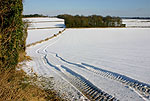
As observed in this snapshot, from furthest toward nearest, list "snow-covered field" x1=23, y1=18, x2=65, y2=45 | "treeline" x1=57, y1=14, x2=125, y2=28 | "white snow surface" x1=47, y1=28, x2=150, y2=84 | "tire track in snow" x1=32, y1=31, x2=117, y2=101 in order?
"treeline" x1=57, y1=14, x2=125, y2=28 < "snow-covered field" x1=23, y1=18, x2=65, y2=45 < "white snow surface" x1=47, y1=28, x2=150, y2=84 < "tire track in snow" x1=32, y1=31, x2=117, y2=101

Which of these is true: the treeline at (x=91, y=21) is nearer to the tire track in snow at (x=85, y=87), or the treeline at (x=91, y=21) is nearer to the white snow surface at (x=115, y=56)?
the white snow surface at (x=115, y=56)

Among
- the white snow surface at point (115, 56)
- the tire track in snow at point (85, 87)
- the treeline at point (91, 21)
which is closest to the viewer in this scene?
the tire track in snow at point (85, 87)

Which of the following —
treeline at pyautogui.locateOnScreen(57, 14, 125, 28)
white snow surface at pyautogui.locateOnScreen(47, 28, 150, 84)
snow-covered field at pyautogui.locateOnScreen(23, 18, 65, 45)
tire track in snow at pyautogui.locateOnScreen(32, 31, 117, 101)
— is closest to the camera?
tire track in snow at pyautogui.locateOnScreen(32, 31, 117, 101)

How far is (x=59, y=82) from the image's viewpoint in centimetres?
686

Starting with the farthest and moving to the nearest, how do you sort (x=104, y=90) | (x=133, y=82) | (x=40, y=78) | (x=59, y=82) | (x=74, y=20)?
(x=74, y=20) < (x=40, y=78) < (x=59, y=82) < (x=133, y=82) < (x=104, y=90)

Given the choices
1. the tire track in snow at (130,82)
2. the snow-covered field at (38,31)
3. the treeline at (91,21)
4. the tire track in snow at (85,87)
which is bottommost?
the tire track in snow at (85,87)

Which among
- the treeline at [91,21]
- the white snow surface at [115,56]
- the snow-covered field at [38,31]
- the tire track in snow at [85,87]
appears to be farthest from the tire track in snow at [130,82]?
the treeline at [91,21]

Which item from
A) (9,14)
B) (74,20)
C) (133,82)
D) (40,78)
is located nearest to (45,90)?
(40,78)

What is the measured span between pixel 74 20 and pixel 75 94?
64.0 m

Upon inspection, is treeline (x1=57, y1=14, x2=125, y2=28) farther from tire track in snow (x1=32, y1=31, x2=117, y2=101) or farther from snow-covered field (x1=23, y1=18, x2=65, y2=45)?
tire track in snow (x1=32, y1=31, x2=117, y2=101)

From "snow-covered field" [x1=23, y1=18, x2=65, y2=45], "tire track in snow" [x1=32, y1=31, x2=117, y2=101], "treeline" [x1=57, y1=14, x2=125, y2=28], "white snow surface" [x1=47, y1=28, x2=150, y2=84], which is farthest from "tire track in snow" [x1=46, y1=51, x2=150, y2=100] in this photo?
"treeline" [x1=57, y1=14, x2=125, y2=28]

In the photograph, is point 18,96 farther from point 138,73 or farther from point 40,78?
point 138,73

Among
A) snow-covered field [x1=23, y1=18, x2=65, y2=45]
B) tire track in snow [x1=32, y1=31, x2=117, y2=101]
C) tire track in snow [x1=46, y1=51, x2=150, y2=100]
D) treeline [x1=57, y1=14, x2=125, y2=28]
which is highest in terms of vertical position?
treeline [x1=57, y1=14, x2=125, y2=28]

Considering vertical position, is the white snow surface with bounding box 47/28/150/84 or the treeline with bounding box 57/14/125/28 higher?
the treeline with bounding box 57/14/125/28
